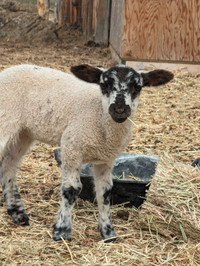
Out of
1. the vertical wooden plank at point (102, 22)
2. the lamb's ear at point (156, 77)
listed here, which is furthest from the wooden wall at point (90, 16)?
the lamb's ear at point (156, 77)

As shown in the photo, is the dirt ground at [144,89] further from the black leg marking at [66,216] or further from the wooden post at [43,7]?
the wooden post at [43,7]

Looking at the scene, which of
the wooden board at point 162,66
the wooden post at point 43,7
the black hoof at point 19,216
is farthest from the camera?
the wooden post at point 43,7

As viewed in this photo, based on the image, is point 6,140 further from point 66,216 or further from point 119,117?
point 119,117

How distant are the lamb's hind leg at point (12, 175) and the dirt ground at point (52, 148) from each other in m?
0.15

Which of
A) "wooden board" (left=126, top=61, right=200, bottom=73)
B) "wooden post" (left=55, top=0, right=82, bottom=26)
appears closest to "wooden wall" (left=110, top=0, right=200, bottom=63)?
"wooden board" (left=126, top=61, right=200, bottom=73)

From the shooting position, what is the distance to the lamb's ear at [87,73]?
3.85 meters

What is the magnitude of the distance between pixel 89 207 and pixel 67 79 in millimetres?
1389

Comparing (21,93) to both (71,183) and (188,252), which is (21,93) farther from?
(188,252)

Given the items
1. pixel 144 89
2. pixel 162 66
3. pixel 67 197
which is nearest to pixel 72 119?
pixel 67 197

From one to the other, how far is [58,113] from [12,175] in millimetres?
906

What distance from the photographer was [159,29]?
335 inches

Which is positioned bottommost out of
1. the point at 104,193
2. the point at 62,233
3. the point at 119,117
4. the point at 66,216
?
the point at 62,233

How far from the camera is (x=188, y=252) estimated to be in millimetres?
3680

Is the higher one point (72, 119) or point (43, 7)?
point (72, 119)
